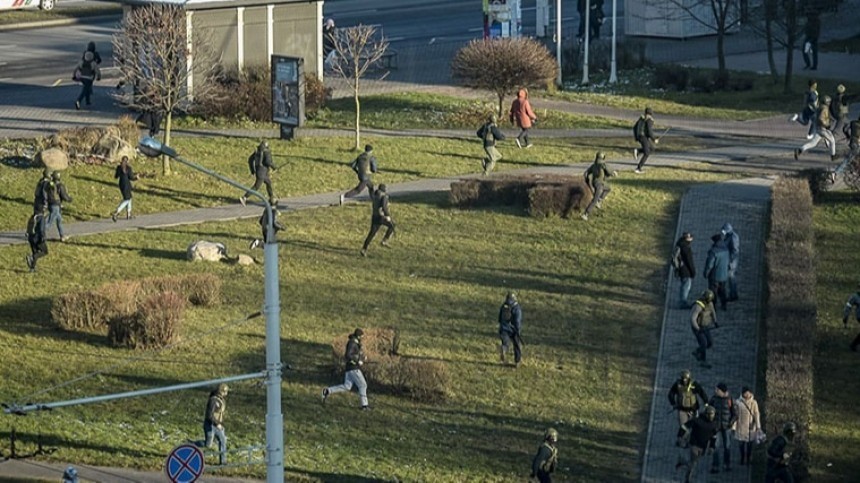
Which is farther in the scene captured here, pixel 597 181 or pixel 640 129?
pixel 640 129

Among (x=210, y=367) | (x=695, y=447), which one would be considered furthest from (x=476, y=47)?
(x=695, y=447)

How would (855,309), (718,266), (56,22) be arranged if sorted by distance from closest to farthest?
(855,309) → (718,266) → (56,22)

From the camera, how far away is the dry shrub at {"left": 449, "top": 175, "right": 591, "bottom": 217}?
3828 cm

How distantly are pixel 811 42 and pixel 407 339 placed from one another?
27766mm

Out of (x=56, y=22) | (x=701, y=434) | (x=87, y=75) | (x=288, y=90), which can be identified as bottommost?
(x=701, y=434)

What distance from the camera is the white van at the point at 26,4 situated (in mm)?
61844

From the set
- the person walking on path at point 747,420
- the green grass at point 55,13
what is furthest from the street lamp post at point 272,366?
the green grass at point 55,13

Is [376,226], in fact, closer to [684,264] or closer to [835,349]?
[684,264]

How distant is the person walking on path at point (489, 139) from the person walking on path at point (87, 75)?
39.1 ft

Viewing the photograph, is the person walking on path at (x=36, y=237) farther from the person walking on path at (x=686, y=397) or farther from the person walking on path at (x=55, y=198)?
the person walking on path at (x=686, y=397)

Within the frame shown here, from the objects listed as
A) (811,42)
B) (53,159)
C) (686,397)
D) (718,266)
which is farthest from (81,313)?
(811,42)

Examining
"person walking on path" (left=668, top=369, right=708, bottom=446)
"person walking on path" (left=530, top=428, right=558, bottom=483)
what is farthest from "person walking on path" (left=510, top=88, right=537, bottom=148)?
"person walking on path" (left=530, top=428, right=558, bottom=483)

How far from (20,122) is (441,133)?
10.5m

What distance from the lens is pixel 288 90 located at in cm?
4472
